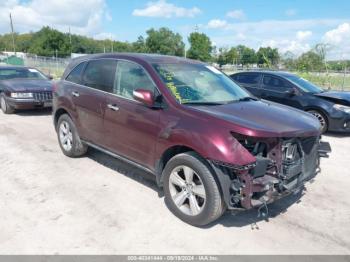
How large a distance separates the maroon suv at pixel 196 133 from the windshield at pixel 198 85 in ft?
0.05

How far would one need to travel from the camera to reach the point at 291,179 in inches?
146

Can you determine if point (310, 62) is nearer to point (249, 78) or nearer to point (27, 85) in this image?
point (249, 78)

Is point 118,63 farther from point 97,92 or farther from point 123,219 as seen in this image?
point 123,219

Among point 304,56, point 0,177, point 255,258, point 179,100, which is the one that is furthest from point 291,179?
point 304,56

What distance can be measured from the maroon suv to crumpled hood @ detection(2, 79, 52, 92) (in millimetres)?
5079

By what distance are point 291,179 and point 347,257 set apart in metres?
0.91

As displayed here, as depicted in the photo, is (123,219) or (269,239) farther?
(123,219)

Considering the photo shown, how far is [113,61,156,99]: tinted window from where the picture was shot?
14.2 feet

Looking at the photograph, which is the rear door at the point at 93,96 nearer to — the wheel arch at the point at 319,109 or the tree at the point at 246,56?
the wheel arch at the point at 319,109

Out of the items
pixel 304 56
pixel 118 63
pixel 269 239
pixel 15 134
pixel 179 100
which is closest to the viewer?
pixel 269 239

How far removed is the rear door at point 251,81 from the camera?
9.62 meters

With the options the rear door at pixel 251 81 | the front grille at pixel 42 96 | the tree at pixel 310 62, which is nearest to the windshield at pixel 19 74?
the front grille at pixel 42 96

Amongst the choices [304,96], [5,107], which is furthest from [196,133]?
[5,107]

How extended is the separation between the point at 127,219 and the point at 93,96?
2.06 meters
